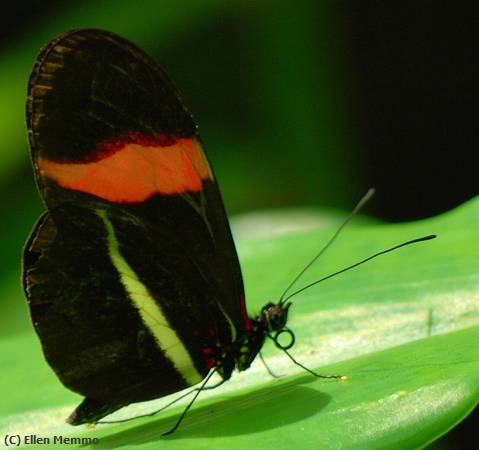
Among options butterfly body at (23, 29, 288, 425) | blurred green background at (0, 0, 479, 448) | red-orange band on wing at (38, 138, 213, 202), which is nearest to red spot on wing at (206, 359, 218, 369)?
butterfly body at (23, 29, 288, 425)

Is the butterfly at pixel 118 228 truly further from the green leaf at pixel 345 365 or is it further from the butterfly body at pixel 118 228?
the green leaf at pixel 345 365

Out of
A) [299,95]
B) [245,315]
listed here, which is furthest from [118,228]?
[299,95]

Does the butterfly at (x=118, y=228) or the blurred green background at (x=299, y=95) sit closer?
the butterfly at (x=118, y=228)

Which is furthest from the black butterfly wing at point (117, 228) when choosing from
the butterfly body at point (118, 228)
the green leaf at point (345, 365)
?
the green leaf at point (345, 365)

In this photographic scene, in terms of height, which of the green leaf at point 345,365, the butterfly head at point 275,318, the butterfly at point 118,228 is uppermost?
the butterfly at point 118,228

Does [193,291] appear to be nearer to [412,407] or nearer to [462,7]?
[412,407]

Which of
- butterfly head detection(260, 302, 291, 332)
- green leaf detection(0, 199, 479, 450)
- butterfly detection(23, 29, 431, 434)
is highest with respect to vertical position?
butterfly detection(23, 29, 431, 434)

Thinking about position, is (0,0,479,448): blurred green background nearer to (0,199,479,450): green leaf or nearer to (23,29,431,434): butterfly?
(0,199,479,450): green leaf
